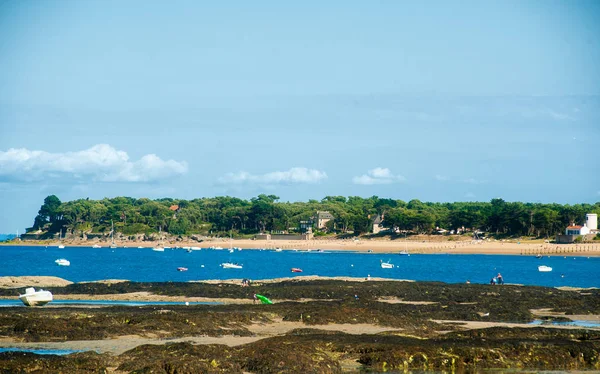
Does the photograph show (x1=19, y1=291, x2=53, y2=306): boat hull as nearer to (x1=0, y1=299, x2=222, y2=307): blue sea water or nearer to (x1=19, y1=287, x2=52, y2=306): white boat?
(x1=19, y1=287, x2=52, y2=306): white boat

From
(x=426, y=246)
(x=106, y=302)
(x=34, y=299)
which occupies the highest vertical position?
(x=426, y=246)

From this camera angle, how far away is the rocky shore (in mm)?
24828

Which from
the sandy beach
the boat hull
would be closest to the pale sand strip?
the boat hull

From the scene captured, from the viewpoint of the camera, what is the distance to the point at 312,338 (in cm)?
2975

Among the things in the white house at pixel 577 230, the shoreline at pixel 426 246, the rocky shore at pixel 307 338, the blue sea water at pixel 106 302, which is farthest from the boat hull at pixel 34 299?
the white house at pixel 577 230

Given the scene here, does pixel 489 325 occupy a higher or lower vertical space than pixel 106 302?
higher

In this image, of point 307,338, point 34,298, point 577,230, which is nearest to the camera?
point 307,338

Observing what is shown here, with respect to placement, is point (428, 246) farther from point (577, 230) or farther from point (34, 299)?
→ point (34, 299)

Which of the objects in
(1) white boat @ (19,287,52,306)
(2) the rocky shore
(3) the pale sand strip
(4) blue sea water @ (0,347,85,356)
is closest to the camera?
(2) the rocky shore

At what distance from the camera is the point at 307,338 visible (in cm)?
2966

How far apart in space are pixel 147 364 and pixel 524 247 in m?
136

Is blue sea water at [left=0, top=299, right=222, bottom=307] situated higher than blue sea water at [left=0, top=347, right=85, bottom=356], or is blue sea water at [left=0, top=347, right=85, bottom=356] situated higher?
blue sea water at [left=0, top=347, right=85, bottom=356]

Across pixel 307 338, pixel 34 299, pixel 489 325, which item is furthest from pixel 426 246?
pixel 307 338

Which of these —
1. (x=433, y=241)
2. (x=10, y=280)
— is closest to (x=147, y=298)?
(x=10, y=280)
